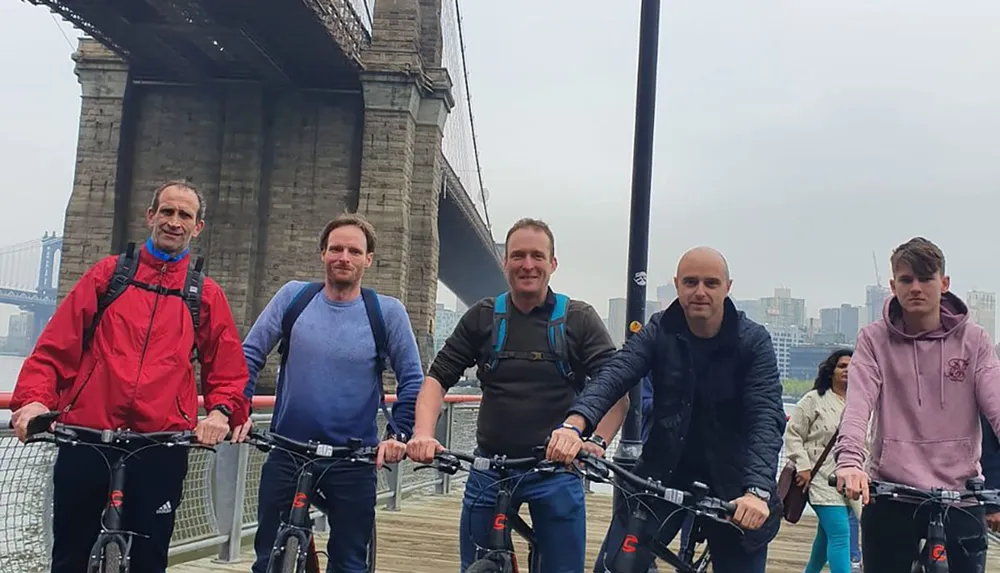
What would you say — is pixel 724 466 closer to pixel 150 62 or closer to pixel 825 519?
pixel 825 519

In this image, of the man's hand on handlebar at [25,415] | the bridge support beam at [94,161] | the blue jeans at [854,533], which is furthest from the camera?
the bridge support beam at [94,161]

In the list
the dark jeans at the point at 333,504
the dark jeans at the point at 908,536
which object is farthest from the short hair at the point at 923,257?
the dark jeans at the point at 333,504

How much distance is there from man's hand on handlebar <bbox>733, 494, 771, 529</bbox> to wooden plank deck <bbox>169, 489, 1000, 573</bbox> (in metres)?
1.97

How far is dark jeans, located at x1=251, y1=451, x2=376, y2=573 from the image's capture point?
3.01 m

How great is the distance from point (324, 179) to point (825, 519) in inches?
762

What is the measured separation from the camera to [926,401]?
2836mm

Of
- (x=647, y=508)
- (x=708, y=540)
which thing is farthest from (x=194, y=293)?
(x=708, y=540)

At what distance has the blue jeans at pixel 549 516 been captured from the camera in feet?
9.48

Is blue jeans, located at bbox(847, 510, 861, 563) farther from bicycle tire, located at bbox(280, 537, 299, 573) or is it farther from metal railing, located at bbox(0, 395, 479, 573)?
bicycle tire, located at bbox(280, 537, 299, 573)

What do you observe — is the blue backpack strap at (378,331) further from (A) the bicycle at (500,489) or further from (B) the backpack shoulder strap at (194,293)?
(B) the backpack shoulder strap at (194,293)

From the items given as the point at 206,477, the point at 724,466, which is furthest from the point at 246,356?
the point at 206,477

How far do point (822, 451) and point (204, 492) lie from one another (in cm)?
351

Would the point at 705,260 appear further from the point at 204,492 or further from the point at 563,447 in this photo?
the point at 204,492

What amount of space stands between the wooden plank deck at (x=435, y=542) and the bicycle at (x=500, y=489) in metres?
1.52
